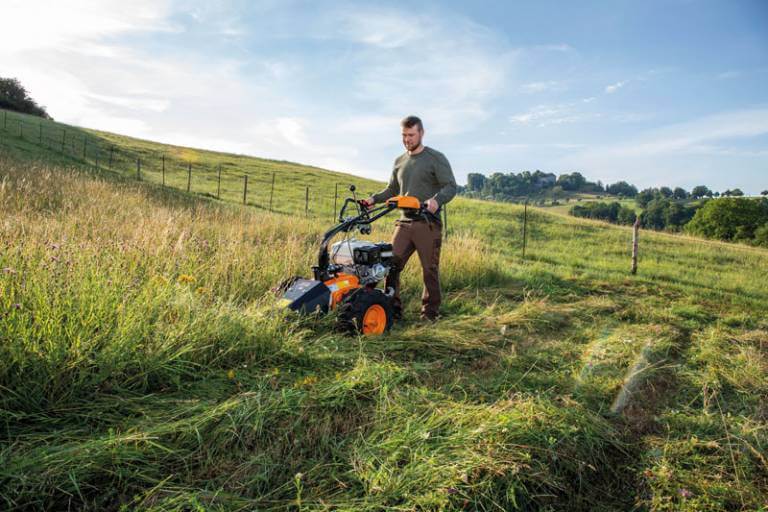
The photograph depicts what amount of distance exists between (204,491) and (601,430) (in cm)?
216

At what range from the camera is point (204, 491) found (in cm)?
212

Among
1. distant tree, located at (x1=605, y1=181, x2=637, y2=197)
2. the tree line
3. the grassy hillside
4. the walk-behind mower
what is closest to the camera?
the walk-behind mower

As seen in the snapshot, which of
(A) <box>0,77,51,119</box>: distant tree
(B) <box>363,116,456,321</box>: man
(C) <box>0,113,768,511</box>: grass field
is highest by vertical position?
(A) <box>0,77,51,119</box>: distant tree

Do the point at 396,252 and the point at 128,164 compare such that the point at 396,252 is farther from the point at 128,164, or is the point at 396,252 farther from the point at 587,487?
the point at 128,164

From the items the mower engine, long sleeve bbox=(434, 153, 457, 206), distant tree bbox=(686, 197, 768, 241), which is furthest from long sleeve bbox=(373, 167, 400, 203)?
distant tree bbox=(686, 197, 768, 241)

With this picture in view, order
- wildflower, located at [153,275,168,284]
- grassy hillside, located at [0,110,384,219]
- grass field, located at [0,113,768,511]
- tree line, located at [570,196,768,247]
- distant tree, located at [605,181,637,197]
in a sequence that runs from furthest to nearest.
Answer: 1. distant tree, located at [605,181,637,197]
2. tree line, located at [570,196,768,247]
3. grassy hillside, located at [0,110,384,219]
4. wildflower, located at [153,275,168,284]
5. grass field, located at [0,113,768,511]

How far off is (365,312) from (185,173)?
33.9m

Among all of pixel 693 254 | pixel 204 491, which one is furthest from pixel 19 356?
pixel 693 254

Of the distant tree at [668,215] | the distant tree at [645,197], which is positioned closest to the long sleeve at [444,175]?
the distant tree at [668,215]

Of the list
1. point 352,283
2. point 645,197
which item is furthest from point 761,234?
point 352,283

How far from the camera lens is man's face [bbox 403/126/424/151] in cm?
511

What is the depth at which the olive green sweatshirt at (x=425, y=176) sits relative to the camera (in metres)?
5.18

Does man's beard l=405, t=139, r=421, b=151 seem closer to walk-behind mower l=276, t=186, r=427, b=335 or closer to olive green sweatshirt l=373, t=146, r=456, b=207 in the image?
olive green sweatshirt l=373, t=146, r=456, b=207

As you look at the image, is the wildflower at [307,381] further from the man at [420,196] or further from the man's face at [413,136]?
the man's face at [413,136]
